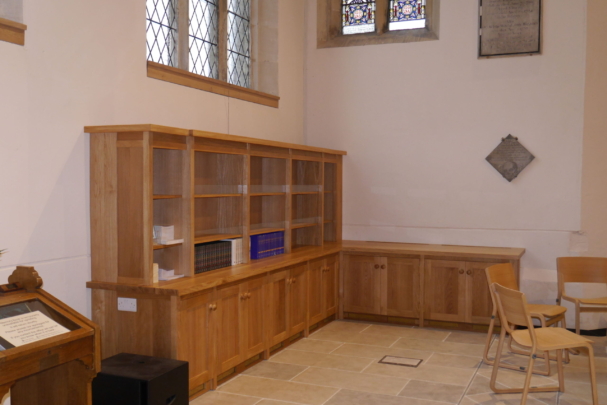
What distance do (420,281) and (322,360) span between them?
170 cm

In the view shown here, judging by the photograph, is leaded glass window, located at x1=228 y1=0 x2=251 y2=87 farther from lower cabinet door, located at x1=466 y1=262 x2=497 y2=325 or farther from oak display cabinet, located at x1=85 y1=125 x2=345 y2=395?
lower cabinet door, located at x1=466 y1=262 x2=497 y2=325

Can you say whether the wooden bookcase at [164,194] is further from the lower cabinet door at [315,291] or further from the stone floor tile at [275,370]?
the stone floor tile at [275,370]

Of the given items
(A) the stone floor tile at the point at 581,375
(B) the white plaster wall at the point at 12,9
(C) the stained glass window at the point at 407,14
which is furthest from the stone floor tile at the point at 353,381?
(C) the stained glass window at the point at 407,14

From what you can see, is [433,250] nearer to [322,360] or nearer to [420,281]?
[420,281]

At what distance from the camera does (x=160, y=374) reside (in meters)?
3.72

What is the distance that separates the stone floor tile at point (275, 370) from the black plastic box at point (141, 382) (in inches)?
43.3

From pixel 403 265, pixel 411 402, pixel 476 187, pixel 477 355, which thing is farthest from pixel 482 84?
pixel 411 402

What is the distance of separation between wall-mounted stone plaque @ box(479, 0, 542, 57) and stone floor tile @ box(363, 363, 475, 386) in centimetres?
369

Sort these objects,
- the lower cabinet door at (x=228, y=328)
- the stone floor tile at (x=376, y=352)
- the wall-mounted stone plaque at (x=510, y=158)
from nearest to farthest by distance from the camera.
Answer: the lower cabinet door at (x=228, y=328)
the stone floor tile at (x=376, y=352)
the wall-mounted stone plaque at (x=510, y=158)

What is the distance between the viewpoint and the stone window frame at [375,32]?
714cm

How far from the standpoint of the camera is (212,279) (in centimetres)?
458

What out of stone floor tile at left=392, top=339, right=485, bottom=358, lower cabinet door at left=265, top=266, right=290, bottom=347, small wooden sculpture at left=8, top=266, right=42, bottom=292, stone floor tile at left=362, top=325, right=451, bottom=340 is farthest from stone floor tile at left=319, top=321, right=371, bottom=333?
small wooden sculpture at left=8, top=266, right=42, bottom=292

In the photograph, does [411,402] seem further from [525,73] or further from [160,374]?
[525,73]

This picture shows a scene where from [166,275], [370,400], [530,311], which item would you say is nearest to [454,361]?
[530,311]
